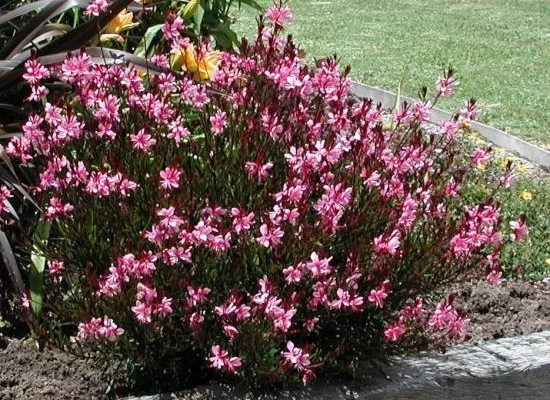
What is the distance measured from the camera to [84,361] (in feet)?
12.1

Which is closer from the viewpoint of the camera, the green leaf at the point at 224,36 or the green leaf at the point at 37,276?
the green leaf at the point at 37,276

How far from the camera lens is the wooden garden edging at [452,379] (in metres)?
3.38

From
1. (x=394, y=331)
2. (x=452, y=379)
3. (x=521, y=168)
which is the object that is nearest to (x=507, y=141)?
(x=521, y=168)

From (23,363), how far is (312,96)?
132cm

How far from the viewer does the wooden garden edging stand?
11.1 ft

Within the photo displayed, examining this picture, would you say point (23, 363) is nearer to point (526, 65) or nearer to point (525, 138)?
point (525, 138)

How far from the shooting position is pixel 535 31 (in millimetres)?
14734

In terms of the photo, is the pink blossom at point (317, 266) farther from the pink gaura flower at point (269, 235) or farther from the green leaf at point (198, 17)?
the green leaf at point (198, 17)

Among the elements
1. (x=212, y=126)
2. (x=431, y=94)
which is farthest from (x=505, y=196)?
(x=431, y=94)

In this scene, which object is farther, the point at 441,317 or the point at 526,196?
the point at 526,196

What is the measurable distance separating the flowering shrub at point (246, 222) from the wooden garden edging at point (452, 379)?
0.09 m

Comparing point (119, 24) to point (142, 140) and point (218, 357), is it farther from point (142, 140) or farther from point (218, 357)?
point (218, 357)

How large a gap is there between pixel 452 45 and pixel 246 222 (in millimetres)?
10328

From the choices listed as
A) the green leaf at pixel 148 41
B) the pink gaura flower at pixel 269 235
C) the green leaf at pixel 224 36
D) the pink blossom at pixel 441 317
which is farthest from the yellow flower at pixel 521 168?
the pink gaura flower at pixel 269 235
